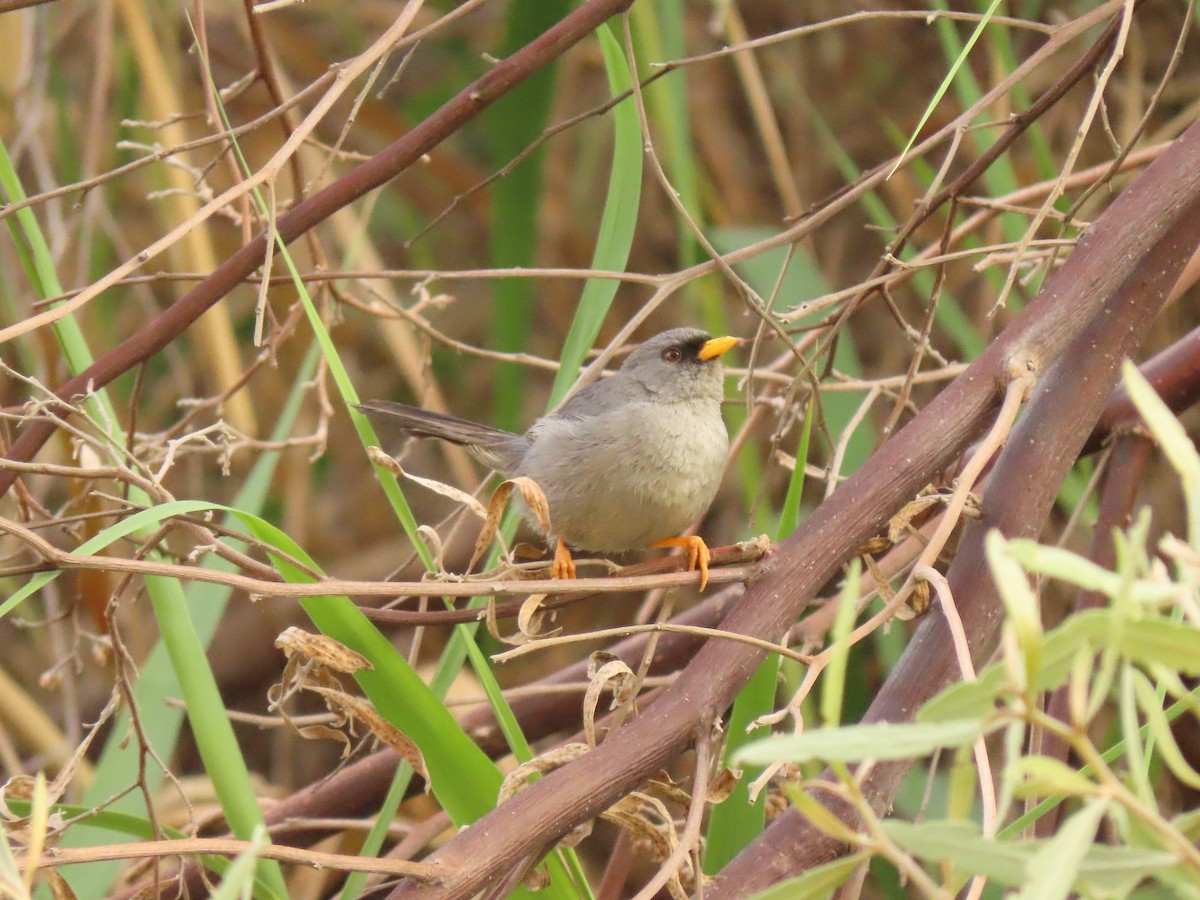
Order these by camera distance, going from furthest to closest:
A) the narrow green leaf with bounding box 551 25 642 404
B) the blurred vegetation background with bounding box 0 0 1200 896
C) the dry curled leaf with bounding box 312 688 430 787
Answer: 1. the blurred vegetation background with bounding box 0 0 1200 896
2. the narrow green leaf with bounding box 551 25 642 404
3. the dry curled leaf with bounding box 312 688 430 787

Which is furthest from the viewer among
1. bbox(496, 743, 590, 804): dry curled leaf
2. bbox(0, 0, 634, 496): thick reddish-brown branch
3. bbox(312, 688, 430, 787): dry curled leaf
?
bbox(0, 0, 634, 496): thick reddish-brown branch

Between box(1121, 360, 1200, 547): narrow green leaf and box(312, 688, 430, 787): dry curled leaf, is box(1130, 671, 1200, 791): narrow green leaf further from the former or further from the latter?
box(312, 688, 430, 787): dry curled leaf

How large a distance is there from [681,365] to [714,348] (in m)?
0.10

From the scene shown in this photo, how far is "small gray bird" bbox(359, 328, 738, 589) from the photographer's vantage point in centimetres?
287

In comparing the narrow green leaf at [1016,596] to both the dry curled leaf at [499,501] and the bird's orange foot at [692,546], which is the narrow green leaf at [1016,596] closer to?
the dry curled leaf at [499,501]

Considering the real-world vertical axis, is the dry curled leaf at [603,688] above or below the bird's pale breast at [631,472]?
above

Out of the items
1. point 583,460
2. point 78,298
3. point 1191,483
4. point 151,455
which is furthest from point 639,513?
point 1191,483

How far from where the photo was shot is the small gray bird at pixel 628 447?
2873 mm

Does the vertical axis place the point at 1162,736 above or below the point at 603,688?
above

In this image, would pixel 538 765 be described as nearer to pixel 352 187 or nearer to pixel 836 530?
pixel 836 530

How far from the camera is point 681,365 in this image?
3.27 meters

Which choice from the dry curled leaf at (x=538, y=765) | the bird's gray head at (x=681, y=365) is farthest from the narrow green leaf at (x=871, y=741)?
the bird's gray head at (x=681, y=365)

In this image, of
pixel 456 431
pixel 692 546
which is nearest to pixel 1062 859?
pixel 692 546

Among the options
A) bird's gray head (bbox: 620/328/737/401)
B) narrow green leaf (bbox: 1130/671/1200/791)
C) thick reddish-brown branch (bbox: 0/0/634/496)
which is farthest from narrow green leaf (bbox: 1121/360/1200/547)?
bird's gray head (bbox: 620/328/737/401)
